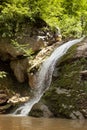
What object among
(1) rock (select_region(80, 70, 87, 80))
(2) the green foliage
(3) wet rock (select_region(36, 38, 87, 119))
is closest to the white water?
(3) wet rock (select_region(36, 38, 87, 119))

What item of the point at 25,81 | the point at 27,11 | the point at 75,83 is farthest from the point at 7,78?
the point at 75,83

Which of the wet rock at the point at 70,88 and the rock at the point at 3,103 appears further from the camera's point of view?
the rock at the point at 3,103

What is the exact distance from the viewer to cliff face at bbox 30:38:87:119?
42.8 ft

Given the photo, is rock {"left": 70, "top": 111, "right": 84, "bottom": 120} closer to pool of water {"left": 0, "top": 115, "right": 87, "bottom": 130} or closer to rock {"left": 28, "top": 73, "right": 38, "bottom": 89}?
pool of water {"left": 0, "top": 115, "right": 87, "bottom": 130}

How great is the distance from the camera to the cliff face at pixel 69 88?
13031 mm

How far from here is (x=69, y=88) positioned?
13.9 metres

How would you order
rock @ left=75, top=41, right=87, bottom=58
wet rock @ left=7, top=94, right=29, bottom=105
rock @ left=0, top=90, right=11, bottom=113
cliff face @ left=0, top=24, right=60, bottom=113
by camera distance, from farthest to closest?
cliff face @ left=0, top=24, right=60, bottom=113
wet rock @ left=7, top=94, right=29, bottom=105
rock @ left=0, top=90, right=11, bottom=113
rock @ left=75, top=41, right=87, bottom=58

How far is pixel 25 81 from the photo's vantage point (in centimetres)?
1872

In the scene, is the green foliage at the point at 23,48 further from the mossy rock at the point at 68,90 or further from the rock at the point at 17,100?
the mossy rock at the point at 68,90

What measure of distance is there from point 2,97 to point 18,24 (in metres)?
4.63

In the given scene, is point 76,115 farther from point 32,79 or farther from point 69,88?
point 32,79

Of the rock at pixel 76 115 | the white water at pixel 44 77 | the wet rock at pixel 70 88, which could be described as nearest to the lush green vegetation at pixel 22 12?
the white water at pixel 44 77

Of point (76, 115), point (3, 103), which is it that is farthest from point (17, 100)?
point (76, 115)

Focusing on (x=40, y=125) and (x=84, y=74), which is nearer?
(x=40, y=125)
